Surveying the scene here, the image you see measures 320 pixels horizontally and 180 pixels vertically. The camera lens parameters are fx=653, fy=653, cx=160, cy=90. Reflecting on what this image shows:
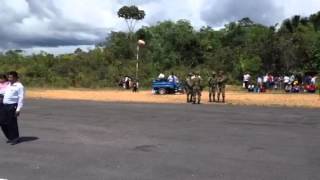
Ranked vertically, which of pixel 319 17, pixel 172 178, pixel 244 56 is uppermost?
pixel 319 17

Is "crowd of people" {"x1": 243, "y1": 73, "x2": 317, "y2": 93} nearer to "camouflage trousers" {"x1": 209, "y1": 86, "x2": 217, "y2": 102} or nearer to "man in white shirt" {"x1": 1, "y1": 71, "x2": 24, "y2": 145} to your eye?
"camouflage trousers" {"x1": 209, "y1": 86, "x2": 217, "y2": 102}

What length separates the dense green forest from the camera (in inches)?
2087

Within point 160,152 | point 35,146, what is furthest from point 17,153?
point 160,152

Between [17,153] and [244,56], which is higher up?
[244,56]

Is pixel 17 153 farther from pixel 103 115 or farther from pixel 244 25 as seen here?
pixel 244 25

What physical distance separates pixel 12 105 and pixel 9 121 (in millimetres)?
359

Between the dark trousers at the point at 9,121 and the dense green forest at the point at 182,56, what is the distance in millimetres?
39121

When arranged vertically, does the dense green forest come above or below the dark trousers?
above

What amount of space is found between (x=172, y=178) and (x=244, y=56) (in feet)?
149

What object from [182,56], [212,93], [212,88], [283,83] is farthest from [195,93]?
[182,56]

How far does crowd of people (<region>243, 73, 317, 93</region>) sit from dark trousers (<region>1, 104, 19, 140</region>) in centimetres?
3069

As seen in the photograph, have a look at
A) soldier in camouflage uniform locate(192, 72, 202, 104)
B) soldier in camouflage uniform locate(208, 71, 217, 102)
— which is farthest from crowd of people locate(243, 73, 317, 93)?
soldier in camouflage uniform locate(192, 72, 202, 104)

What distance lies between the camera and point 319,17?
76812 mm

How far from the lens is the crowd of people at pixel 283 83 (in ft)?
143
